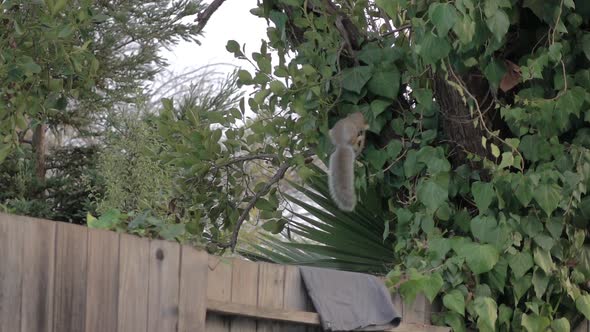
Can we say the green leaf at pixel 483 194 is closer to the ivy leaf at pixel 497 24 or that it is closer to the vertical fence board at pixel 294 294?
the ivy leaf at pixel 497 24

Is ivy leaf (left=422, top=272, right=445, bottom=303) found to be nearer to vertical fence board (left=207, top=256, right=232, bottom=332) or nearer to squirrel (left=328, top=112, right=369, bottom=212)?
squirrel (left=328, top=112, right=369, bottom=212)

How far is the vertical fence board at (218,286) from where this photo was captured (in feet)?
9.43

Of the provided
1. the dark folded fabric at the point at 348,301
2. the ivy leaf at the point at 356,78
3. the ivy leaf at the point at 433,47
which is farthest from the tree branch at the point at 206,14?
the dark folded fabric at the point at 348,301

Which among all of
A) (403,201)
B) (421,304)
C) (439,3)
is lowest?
(421,304)

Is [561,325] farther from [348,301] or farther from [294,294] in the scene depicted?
[294,294]

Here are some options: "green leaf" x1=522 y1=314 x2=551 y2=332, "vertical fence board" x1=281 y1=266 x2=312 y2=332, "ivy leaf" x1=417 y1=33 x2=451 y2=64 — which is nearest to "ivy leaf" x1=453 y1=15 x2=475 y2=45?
"ivy leaf" x1=417 y1=33 x2=451 y2=64

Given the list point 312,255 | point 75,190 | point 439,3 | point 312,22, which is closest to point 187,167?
point 312,255

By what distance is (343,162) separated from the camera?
3.75 metres

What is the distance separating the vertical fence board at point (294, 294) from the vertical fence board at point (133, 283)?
646mm

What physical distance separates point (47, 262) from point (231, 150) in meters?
2.41

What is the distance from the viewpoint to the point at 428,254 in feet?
12.1

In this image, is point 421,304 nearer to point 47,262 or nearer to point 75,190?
point 47,262

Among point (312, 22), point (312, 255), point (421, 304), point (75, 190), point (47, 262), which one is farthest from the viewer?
point (75, 190)

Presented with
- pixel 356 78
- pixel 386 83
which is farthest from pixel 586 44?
pixel 356 78
